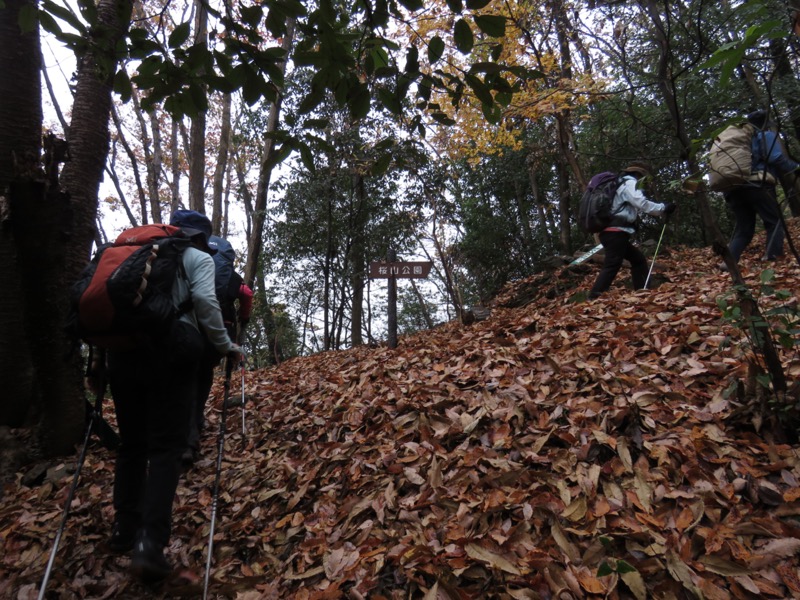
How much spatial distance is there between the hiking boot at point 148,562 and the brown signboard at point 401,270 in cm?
415

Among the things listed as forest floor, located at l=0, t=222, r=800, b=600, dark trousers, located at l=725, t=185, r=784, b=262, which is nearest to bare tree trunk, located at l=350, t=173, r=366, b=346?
forest floor, located at l=0, t=222, r=800, b=600

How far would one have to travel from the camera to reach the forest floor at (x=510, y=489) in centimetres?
192

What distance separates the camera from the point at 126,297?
7.30 ft

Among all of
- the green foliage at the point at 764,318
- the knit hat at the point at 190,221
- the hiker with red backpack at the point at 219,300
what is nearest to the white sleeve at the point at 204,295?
the knit hat at the point at 190,221

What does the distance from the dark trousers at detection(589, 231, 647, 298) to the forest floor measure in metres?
1.14

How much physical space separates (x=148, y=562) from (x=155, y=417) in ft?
2.27

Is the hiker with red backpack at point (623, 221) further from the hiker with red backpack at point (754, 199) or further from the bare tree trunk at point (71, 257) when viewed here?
the bare tree trunk at point (71, 257)

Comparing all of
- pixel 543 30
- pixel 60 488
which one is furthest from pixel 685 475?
pixel 543 30

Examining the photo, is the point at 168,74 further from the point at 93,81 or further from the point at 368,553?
the point at 93,81

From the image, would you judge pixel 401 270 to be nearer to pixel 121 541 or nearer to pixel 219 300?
pixel 219 300

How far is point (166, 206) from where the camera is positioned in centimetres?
2192

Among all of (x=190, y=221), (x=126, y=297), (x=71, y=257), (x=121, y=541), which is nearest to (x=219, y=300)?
(x=190, y=221)

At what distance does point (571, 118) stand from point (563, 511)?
10188 mm

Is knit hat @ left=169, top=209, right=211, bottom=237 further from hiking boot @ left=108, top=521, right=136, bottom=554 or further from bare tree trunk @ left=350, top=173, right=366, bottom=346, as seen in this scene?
bare tree trunk @ left=350, top=173, right=366, bottom=346
